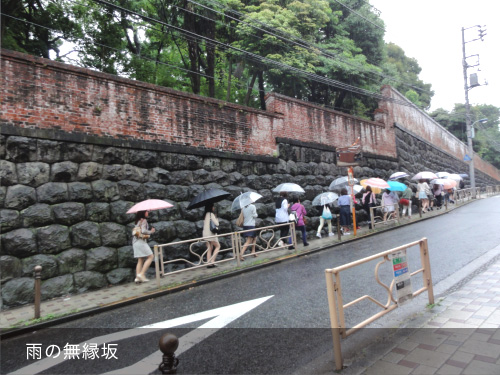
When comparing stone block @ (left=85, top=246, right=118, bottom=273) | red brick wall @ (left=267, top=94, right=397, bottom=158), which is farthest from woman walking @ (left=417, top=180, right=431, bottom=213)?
stone block @ (left=85, top=246, right=118, bottom=273)

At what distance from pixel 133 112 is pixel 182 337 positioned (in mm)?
6540

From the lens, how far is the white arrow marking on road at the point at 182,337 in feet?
12.2

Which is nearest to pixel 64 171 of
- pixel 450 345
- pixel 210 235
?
pixel 210 235

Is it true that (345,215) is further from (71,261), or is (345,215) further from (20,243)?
(20,243)

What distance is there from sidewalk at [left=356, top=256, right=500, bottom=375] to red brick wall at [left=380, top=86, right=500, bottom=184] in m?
16.8

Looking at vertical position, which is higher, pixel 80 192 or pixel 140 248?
pixel 80 192

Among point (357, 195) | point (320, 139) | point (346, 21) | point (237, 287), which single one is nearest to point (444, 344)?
point (237, 287)

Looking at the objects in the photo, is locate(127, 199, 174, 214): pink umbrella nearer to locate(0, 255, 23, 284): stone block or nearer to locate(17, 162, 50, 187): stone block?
locate(17, 162, 50, 187): stone block

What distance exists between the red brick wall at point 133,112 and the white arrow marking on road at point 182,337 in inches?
205

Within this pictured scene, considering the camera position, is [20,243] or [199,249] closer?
[20,243]

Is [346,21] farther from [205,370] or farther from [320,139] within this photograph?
[205,370]

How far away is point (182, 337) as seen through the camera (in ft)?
14.3

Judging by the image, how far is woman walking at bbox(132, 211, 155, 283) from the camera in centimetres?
754

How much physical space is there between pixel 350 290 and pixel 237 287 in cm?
236
